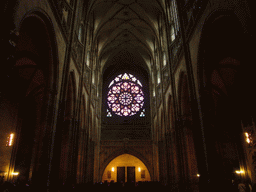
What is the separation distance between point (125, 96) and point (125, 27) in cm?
825

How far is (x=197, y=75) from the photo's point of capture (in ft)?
26.5

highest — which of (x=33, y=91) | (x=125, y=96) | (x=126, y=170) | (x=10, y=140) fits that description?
(x=125, y=96)

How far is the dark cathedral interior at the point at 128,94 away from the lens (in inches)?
267

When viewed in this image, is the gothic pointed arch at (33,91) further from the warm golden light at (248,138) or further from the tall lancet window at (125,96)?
the warm golden light at (248,138)

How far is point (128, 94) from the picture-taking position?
2447cm

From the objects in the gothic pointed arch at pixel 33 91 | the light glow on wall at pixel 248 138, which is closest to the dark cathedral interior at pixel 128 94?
the gothic pointed arch at pixel 33 91

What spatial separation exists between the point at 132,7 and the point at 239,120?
501 inches

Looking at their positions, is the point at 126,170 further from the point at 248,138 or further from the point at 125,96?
the point at 248,138

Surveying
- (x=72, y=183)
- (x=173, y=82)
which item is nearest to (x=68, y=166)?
(x=72, y=183)

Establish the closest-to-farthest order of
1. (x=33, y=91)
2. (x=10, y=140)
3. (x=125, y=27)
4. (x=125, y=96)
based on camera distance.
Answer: (x=10, y=140)
(x=33, y=91)
(x=125, y=27)
(x=125, y=96)

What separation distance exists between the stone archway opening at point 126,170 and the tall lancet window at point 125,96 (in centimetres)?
519

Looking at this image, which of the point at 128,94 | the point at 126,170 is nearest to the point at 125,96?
the point at 128,94

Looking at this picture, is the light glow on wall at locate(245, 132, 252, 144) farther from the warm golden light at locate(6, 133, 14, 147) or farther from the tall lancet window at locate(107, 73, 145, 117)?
the warm golden light at locate(6, 133, 14, 147)

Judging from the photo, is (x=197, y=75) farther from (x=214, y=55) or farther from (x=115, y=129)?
(x=115, y=129)
